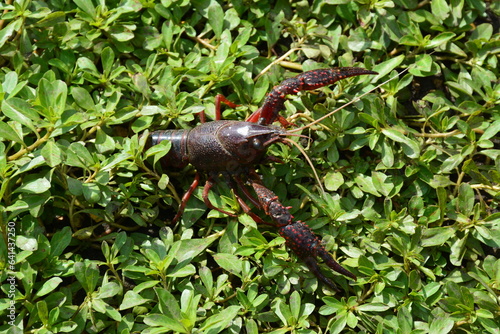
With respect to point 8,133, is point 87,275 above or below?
below

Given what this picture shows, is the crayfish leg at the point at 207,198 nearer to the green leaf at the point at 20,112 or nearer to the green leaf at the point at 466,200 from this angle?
the green leaf at the point at 20,112

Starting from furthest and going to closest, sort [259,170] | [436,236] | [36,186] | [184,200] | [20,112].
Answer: [259,170]
[184,200]
[436,236]
[20,112]
[36,186]

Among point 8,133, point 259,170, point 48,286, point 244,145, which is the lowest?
point 48,286

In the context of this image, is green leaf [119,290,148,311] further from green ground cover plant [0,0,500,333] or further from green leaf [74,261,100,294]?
green leaf [74,261,100,294]

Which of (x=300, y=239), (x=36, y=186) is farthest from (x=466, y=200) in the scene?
(x=36, y=186)

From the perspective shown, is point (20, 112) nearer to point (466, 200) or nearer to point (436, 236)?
point (436, 236)

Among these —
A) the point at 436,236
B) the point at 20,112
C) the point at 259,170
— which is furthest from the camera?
the point at 259,170

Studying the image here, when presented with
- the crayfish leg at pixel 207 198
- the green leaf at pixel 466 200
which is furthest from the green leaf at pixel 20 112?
the green leaf at pixel 466 200

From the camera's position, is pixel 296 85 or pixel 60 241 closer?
pixel 60 241
